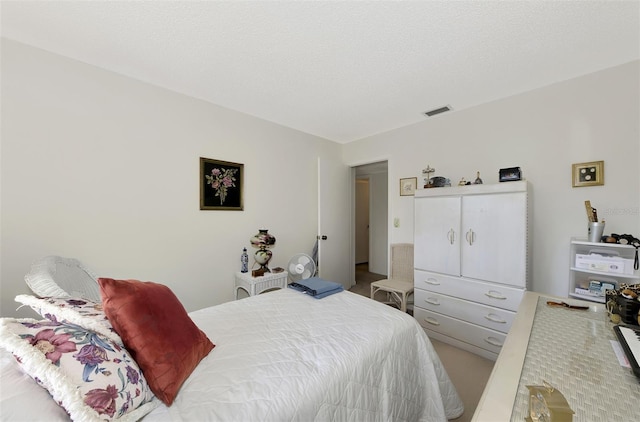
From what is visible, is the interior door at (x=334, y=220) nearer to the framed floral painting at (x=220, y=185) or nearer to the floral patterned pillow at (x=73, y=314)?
the framed floral painting at (x=220, y=185)

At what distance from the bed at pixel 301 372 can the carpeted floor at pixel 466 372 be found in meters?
0.22

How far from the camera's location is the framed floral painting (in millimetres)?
2499

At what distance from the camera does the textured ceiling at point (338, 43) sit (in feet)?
4.53

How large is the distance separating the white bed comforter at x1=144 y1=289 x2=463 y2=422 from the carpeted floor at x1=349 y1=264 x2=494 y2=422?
235 mm

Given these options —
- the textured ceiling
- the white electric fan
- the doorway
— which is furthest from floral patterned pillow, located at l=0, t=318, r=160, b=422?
the doorway

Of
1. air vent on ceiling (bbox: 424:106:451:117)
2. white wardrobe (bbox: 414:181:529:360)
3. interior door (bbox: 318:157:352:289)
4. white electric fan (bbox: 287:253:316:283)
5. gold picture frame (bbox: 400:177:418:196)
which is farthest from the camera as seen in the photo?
interior door (bbox: 318:157:352:289)

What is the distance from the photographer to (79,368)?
0.70 m

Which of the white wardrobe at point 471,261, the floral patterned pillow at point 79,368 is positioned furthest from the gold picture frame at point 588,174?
the floral patterned pillow at point 79,368

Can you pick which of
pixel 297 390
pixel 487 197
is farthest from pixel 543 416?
pixel 487 197

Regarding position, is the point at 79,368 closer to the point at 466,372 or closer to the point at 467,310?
the point at 466,372

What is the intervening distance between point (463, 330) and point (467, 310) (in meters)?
0.20

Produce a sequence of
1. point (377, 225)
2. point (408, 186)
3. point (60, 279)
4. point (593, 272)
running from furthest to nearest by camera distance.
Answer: point (377, 225), point (408, 186), point (593, 272), point (60, 279)

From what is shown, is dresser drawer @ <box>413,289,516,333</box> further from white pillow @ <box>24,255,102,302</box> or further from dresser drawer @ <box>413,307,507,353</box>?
white pillow @ <box>24,255,102,302</box>

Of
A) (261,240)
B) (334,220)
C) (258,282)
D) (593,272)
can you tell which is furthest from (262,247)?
(593,272)
